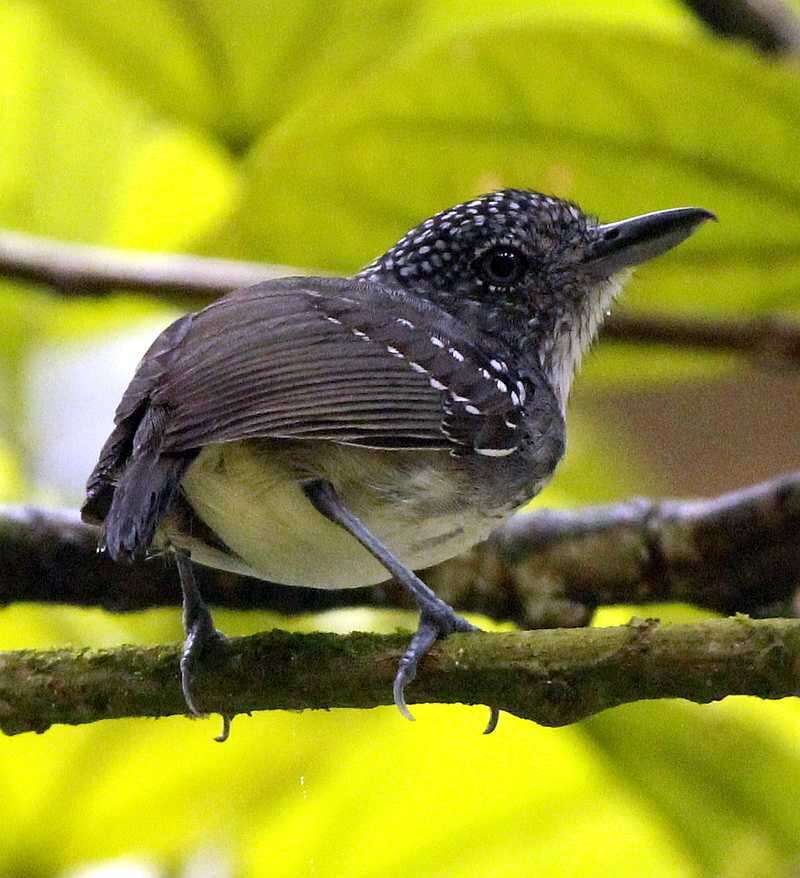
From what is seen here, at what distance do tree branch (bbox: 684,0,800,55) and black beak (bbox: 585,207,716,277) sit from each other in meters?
0.46

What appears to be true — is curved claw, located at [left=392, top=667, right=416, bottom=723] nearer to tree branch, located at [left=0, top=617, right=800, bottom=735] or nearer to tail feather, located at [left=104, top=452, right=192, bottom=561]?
tree branch, located at [left=0, top=617, right=800, bottom=735]

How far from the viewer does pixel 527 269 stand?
311 cm

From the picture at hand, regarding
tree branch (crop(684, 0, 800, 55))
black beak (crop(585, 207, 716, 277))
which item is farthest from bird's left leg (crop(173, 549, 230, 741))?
tree branch (crop(684, 0, 800, 55))

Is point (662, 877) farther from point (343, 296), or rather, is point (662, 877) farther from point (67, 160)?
point (67, 160)

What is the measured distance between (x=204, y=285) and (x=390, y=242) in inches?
18.5

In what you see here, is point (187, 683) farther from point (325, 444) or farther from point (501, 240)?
point (501, 240)

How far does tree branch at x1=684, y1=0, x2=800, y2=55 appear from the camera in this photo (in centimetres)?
305

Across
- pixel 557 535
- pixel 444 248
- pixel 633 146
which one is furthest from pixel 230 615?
pixel 633 146

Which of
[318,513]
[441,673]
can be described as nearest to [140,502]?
[318,513]

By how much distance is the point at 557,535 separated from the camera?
9.83ft

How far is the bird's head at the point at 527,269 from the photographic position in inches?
121

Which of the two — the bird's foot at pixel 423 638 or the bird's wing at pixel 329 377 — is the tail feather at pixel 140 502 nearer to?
the bird's wing at pixel 329 377

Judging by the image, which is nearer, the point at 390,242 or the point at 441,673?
the point at 441,673

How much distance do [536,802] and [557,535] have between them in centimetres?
53
